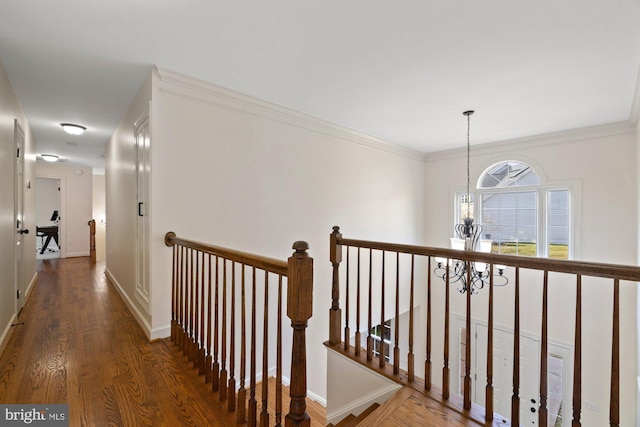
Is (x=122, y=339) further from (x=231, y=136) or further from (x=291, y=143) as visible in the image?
(x=291, y=143)

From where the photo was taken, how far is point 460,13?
1.78 metres

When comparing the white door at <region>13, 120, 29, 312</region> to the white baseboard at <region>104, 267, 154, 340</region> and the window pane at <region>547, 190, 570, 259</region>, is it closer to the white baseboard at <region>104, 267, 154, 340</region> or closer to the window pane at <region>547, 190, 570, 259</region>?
the white baseboard at <region>104, 267, 154, 340</region>

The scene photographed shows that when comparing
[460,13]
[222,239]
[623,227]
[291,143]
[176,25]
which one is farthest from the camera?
[623,227]

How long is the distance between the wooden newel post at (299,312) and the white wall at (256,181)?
1.80 metres

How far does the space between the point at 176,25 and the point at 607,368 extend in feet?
19.9

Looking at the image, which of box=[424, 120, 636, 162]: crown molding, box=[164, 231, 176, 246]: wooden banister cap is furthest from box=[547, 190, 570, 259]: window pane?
box=[164, 231, 176, 246]: wooden banister cap

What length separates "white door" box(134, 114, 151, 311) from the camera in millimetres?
2584

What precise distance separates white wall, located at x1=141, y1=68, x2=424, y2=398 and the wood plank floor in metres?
0.41

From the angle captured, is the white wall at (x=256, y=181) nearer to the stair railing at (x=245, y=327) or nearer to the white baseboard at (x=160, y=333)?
the white baseboard at (x=160, y=333)

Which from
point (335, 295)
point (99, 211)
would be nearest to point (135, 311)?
point (335, 295)

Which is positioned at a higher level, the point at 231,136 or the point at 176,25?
the point at 176,25

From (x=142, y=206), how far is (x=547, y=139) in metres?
5.37

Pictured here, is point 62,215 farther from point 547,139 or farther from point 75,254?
point 547,139

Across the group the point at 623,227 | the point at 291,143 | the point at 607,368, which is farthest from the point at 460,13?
the point at 607,368
